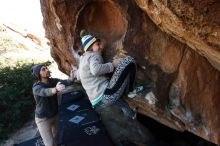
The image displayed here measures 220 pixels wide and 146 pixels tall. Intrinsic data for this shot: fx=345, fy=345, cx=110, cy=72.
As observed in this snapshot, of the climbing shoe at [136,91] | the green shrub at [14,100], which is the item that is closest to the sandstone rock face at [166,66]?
the climbing shoe at [136,91]

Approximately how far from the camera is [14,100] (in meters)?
10.9

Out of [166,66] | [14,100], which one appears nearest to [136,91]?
[166,66]

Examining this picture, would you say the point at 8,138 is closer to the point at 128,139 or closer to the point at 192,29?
the point at 128,139

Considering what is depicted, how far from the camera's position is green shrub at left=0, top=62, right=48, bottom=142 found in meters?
10.2

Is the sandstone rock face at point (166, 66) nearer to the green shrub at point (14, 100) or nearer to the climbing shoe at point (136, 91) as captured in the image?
the climbing shoe at point (136, 91)

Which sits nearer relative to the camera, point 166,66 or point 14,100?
point 166,66

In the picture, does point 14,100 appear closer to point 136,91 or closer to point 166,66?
point 136,91

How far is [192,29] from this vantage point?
12.5 feet

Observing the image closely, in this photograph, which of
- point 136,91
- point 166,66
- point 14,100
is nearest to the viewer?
point 166,66

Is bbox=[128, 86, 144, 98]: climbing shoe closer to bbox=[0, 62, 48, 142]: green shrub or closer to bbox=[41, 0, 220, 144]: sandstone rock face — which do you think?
bbox=[41, 0, 220, 144]: sandstone rock face

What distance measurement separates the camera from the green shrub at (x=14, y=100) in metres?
10.2

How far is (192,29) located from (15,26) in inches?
628

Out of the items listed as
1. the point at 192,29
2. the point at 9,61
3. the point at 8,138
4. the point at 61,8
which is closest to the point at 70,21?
the point at 61,8

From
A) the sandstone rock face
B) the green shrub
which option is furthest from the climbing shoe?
the green shrub
